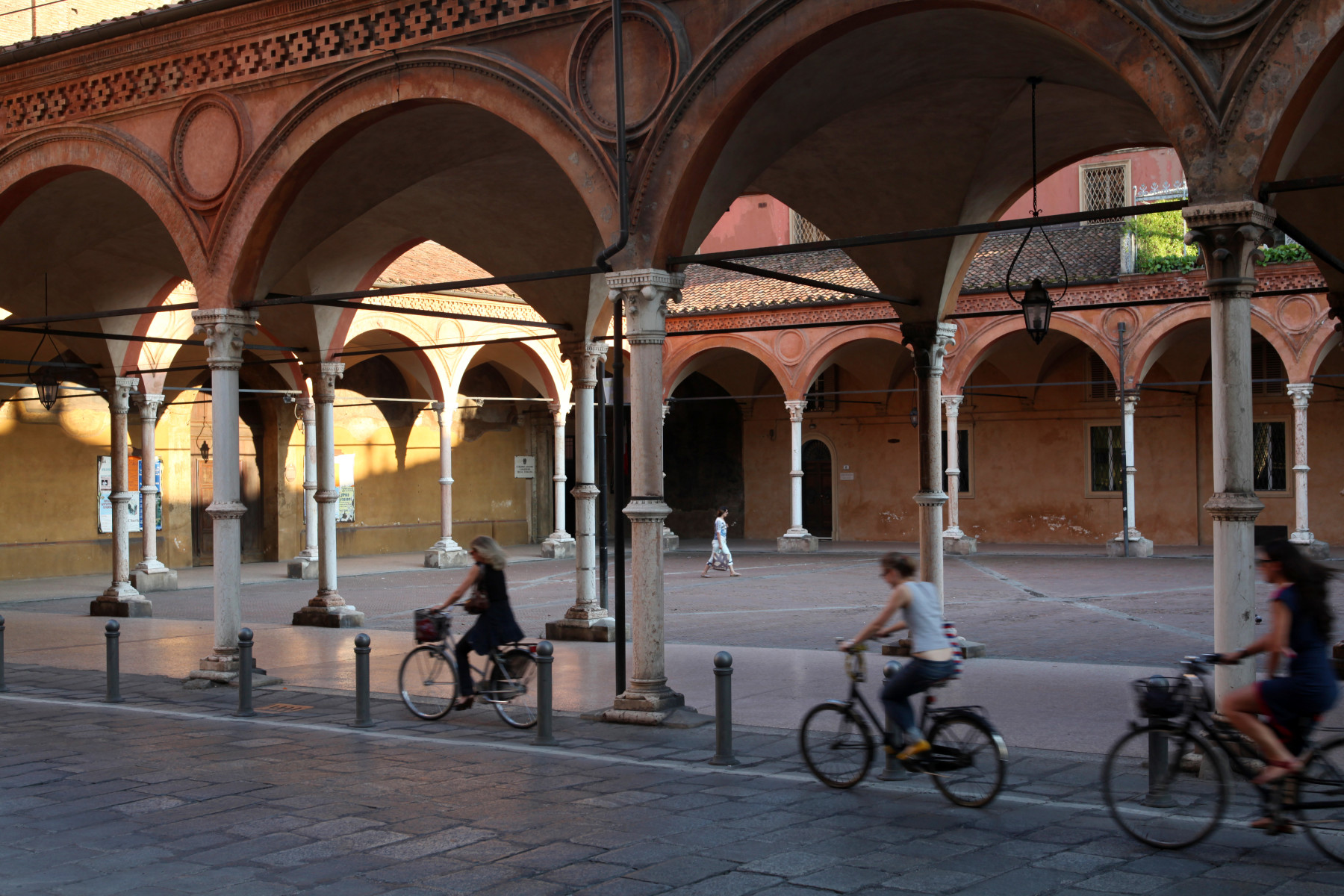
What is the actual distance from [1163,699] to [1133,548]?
20644 millimetres

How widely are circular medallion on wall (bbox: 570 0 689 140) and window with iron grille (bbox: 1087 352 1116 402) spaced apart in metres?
22.5

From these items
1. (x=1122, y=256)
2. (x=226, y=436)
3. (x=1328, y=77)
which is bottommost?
(x=226, y=436)

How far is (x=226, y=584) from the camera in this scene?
1080cm

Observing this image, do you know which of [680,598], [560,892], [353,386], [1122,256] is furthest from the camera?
[353,386]

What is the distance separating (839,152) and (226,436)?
19.1ft

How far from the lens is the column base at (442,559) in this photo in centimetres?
2584

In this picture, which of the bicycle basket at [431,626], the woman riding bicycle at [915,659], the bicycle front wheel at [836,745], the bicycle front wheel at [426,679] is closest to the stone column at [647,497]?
the bicycle front wheel at [426,679]

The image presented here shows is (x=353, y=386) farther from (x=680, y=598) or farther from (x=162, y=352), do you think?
(x=680, y=598)

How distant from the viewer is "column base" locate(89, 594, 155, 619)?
56.6 ft

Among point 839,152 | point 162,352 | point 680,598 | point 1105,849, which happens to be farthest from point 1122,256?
point 1105,849

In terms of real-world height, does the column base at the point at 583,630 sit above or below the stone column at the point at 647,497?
below

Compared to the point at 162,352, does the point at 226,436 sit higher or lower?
lower

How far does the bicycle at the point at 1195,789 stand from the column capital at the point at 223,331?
8051 millimetres

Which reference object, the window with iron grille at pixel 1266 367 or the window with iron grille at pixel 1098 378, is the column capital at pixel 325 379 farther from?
the window with iron grille at pixel 1266 367
